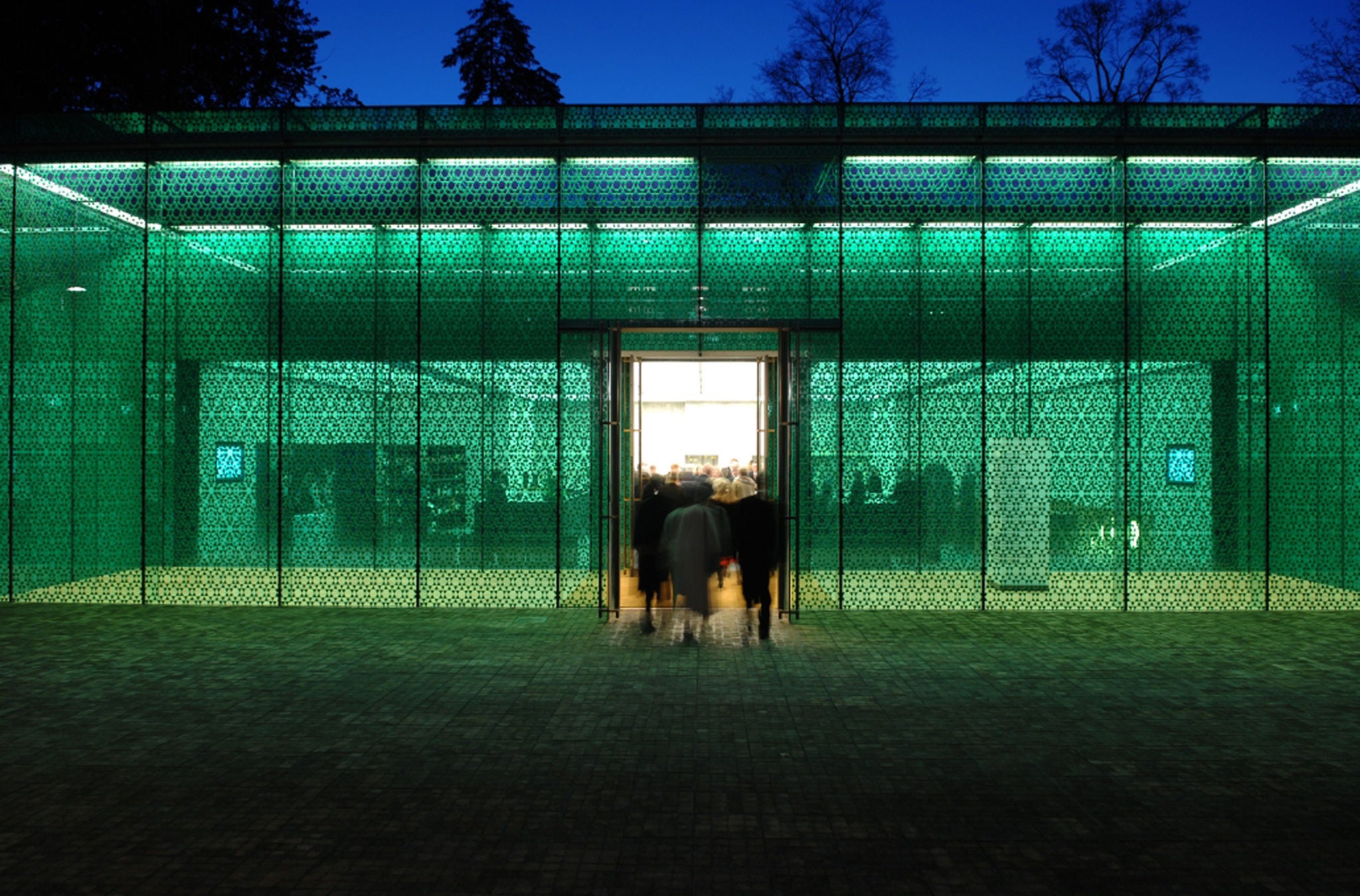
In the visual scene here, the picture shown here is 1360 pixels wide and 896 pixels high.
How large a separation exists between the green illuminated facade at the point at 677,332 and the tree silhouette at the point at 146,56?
37.8 feet

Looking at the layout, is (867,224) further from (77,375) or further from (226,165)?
(77,375)

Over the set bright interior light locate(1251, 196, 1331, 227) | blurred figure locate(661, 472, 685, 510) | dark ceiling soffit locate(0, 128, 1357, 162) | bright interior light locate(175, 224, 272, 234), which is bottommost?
blurred figure locate(661, 472, 685, 510)

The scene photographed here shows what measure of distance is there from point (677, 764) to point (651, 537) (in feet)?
16.4

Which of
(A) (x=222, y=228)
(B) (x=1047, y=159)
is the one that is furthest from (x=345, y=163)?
(B) (x=1047, y=159)

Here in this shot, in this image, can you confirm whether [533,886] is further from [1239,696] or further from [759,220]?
[759,220]

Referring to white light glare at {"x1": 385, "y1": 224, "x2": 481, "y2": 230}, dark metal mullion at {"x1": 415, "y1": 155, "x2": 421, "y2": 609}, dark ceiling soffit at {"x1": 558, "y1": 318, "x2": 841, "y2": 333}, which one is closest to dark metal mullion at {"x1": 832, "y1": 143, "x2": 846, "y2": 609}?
dark ceiling soffit at {"x1": 558, "y1": 318, "x2": 841, "y2": 333}

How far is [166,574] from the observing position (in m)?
12.7

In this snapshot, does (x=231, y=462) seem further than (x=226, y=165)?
Yes

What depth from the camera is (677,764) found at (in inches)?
241

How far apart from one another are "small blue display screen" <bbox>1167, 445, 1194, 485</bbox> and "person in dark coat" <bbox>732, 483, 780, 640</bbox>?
5.80 meters

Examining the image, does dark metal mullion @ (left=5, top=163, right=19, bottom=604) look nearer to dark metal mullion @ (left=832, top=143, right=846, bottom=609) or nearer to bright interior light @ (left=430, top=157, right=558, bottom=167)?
bright interior light @ (left=430, top=157, right=558, bottom=167)

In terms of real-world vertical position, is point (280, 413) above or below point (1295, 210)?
below

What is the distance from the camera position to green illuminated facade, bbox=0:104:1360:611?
12281 millimetres

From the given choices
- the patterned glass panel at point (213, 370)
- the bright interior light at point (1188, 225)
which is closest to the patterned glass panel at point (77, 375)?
the patterned glass panel at point (213, 370)
